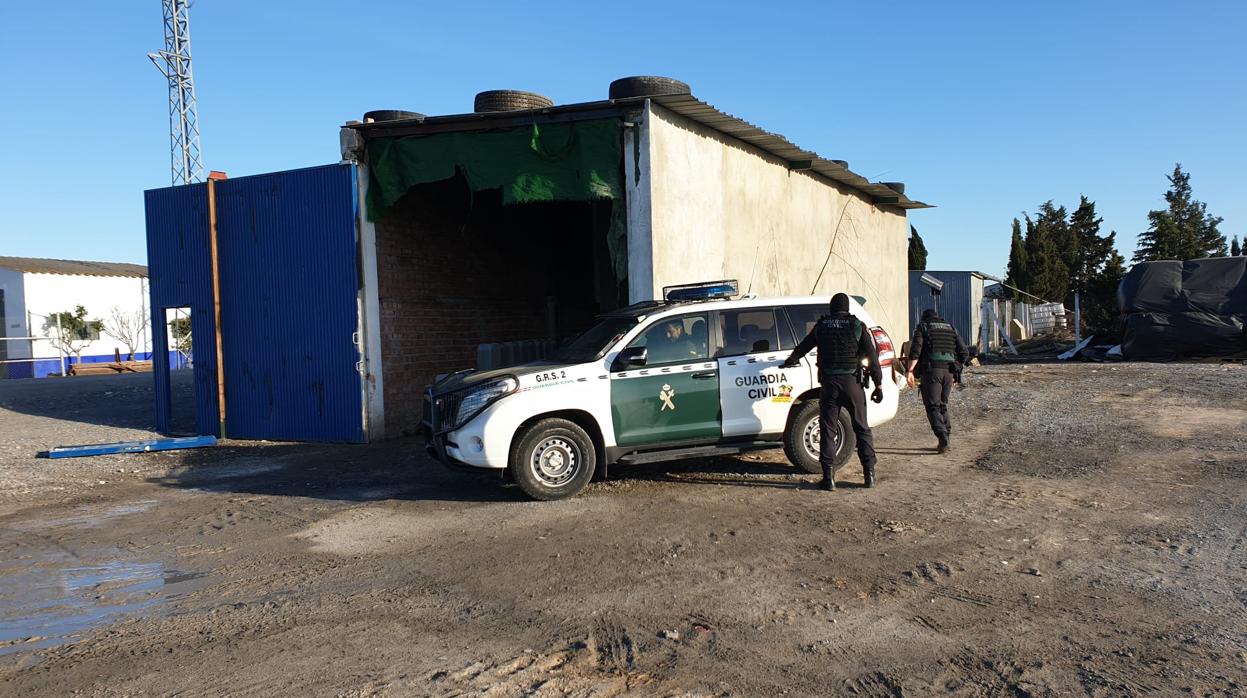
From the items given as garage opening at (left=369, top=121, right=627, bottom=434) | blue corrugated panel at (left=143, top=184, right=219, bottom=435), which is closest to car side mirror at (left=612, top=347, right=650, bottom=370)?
garage opening at (left=369, top=121, right=627, bottom=434)

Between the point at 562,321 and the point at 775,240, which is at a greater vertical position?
the point at 775,240

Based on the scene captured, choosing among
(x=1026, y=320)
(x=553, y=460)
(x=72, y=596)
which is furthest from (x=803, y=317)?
(x=1026, y=320)

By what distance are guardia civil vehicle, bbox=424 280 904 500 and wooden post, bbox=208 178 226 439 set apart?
261 inches

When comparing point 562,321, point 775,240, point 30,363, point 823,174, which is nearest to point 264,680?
point 775,240

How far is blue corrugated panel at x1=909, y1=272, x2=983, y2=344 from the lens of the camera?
32156 millimetres

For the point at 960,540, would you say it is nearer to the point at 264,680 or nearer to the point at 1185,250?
the point at 264,680

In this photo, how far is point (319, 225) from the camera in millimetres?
12844

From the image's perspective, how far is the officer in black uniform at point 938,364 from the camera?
9742 millimetres

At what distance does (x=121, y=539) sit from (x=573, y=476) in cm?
403

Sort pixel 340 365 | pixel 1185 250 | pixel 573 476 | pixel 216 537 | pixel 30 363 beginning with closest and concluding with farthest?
1. pixel 216 537
2. pixel 573 476
3. pixel 340 365
4. pixel 1185 250
5. pixel 30 363

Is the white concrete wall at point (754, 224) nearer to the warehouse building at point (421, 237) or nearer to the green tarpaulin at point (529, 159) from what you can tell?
the warehouse building at point (421, 237)

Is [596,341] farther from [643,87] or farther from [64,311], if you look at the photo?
[64,311]

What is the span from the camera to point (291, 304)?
517 inches

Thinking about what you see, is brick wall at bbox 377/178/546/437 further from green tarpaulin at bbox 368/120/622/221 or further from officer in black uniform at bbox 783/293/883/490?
officer in black uniform at bbox 783/293/883/490
